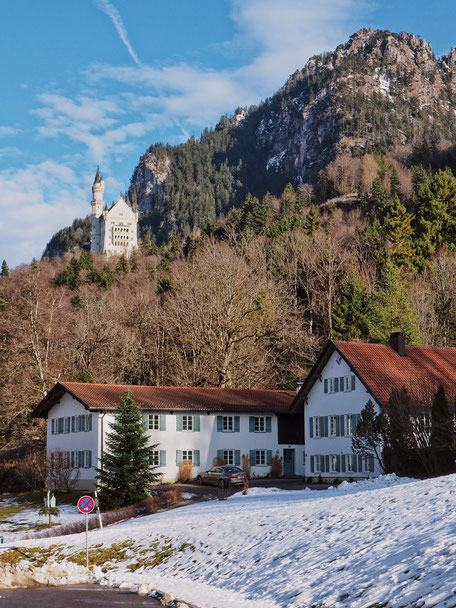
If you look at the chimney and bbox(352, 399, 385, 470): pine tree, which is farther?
the chimney

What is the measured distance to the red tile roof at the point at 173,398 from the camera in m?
45.5

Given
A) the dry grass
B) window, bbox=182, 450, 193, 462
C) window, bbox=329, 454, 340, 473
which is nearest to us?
the dry grass

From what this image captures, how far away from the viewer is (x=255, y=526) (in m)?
22.1

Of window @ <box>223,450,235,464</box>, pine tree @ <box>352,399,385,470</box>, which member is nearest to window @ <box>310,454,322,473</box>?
window @ <box>223,450,235,464</box>

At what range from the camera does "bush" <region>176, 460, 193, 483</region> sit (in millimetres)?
46219

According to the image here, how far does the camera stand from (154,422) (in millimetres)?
46625

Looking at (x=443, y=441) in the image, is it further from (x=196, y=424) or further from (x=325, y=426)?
(x=196, y=424)

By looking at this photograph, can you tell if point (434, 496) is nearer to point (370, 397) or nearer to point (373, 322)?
point (370, 397)

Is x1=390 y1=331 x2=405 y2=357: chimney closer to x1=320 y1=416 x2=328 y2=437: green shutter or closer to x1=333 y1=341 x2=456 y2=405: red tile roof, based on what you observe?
x1=333 y1=341 x2=456 y2=405: red tile roof

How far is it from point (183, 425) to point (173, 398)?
197cm

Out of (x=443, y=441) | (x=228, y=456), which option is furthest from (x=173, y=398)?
(x=443, y=441)

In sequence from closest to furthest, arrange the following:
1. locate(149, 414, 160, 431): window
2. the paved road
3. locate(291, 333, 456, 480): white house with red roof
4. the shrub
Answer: the paved road, locate(291, 333, 456, 480): white house with red roof, locate(149, 414, 160, 431): window, the shrub

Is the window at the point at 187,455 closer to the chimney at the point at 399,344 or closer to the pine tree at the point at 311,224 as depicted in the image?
the chimney at the point at 399,344

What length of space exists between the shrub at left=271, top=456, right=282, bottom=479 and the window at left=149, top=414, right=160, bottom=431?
8.30 meters
